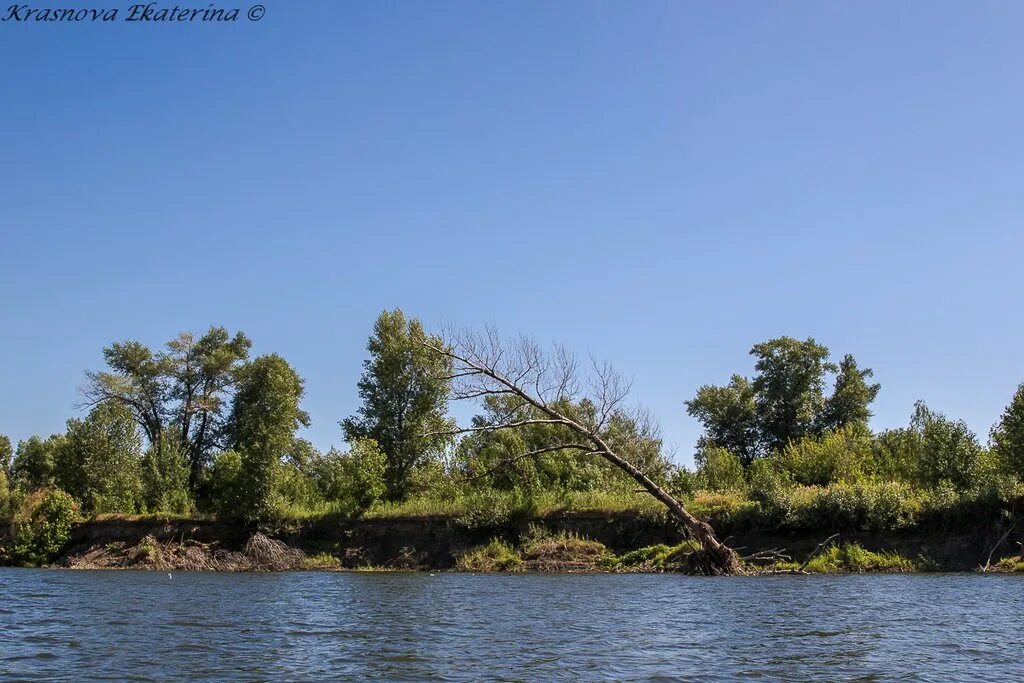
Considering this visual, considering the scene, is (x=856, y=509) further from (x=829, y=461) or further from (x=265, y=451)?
(x=265, y=451)

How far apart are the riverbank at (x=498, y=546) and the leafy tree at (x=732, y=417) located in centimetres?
4628

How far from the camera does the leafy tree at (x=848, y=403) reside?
7956 cm

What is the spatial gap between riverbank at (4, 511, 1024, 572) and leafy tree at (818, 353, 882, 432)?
47.3 m

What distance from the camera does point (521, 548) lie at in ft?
131

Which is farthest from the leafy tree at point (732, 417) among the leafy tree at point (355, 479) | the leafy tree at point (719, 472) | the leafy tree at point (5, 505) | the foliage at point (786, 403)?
the leafy tree at point (5, 505)

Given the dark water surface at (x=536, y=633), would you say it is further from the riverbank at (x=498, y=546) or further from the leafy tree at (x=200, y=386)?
the leafy tree at (x=200, y=386)

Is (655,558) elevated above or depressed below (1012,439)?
below

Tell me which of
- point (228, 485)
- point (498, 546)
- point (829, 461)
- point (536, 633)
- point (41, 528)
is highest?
point (829, 461)

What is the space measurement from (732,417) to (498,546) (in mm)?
49952

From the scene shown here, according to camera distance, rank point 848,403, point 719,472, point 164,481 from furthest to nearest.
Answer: point 848,403, point 719,472, point 164,481

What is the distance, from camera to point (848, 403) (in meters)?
79.9

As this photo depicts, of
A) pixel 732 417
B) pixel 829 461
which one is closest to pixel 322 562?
pixel 829 461

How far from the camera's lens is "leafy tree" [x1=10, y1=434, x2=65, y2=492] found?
61.0 meters

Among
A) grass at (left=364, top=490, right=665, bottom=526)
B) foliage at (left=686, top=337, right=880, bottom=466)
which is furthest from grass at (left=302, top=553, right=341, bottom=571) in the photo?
foliage at (left=686, top=337, right=880, bottom=466)
